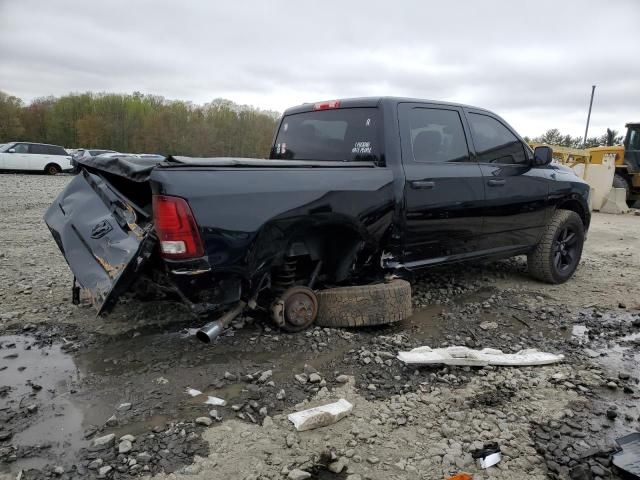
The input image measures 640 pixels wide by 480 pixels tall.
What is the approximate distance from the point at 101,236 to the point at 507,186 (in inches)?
145

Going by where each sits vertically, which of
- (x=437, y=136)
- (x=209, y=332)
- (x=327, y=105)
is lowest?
(x=209, y=332)

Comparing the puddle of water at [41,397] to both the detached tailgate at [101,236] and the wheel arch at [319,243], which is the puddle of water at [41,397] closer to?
the detached tailgate at [101,236]

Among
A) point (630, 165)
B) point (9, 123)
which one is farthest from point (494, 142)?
point (9, 123)

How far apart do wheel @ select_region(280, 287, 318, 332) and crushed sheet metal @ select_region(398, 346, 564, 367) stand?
736mm

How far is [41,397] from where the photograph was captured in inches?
111

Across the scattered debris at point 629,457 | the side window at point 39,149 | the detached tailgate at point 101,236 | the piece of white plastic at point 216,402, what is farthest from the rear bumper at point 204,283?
the side window at point 39,149

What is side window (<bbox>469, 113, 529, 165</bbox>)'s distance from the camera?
4.73 meters

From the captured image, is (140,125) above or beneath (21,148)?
above

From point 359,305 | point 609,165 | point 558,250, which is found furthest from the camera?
point 609,165

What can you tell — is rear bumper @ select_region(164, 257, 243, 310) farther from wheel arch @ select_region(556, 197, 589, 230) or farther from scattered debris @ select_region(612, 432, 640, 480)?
wheel arch @ select_region(556, 197, 589, 230)

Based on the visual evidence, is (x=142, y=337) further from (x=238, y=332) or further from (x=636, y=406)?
(x=636, y=406)

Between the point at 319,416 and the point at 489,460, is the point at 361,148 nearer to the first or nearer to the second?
the point at 319,416

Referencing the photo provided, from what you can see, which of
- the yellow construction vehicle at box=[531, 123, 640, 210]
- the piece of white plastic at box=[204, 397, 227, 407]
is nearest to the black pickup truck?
the piece of white plastic at box=[204, 397, 227, 407]

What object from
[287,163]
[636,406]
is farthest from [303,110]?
[636,406]
